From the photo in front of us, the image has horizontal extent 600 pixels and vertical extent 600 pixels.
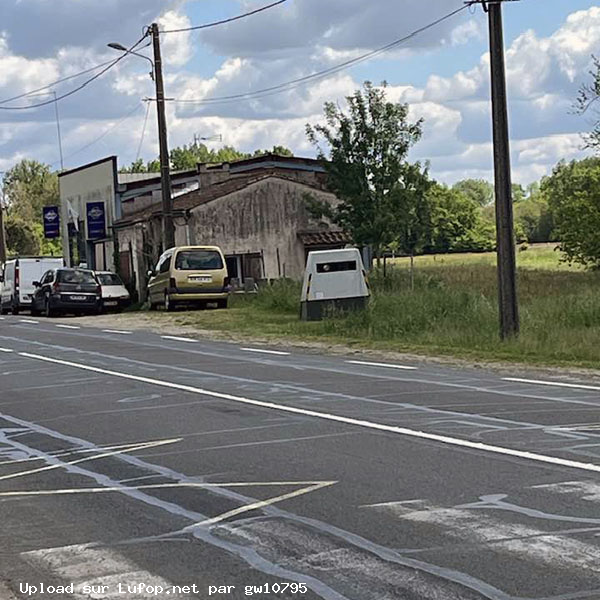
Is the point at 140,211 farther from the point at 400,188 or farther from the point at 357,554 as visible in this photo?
the point at 357,554

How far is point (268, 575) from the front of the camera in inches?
254

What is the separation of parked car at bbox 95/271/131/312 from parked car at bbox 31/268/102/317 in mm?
1181

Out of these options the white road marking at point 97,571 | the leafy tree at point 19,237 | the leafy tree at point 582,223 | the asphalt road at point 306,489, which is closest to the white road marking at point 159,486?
the asphalt road at point 306,489

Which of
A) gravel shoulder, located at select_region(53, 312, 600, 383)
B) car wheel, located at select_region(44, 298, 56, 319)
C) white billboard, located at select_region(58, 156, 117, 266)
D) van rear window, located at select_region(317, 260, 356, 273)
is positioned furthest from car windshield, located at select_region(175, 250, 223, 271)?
white billboard, located at select_region(58, 156, 117, 266)

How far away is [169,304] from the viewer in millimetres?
36750

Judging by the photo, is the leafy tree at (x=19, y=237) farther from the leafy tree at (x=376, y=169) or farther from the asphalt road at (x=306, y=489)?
the asphalt road at (x=306, y=489)

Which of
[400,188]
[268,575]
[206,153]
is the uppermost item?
[206,153]

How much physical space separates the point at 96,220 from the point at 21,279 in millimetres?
11071

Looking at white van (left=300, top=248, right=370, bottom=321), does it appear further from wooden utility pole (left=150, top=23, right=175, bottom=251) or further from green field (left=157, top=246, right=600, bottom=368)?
wooden utility pole (left=150, top=23, right=175, bottom=251)

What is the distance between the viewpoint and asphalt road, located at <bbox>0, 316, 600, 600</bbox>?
6.39 meters

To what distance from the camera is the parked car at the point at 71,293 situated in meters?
39.0

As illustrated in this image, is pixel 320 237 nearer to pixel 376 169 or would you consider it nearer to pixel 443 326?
pixel 376 169

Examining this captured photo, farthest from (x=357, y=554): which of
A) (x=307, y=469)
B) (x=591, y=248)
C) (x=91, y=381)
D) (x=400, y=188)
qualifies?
(x=591, y=248)

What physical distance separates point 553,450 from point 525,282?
35.4 metres
